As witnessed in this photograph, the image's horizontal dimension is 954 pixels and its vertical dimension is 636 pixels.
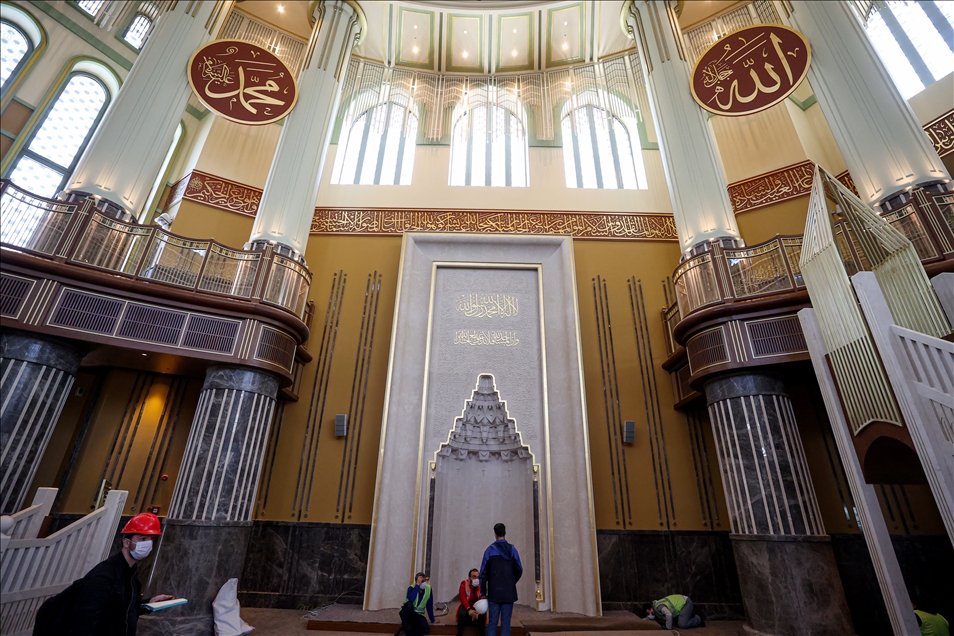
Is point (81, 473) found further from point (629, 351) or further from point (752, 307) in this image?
point (752, 307)

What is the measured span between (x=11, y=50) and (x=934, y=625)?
1258 cm

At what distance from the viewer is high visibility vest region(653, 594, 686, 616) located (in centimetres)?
514

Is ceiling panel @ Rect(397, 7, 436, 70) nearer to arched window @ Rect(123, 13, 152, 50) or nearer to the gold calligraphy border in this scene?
arched window @ Rect(123, 13, 152, 50)

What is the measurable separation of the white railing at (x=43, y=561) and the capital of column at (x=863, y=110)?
798cm

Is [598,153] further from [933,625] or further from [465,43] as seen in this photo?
[933,625]

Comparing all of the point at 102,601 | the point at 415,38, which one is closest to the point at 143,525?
the point at 102,601

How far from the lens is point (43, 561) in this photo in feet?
10.1

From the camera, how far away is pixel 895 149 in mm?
5203

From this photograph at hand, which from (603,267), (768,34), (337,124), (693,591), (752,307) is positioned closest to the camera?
(752,307)

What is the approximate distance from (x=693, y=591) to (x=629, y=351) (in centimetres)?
317

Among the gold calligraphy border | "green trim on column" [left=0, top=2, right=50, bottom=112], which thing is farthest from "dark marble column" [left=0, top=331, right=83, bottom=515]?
the gold calligraphy border

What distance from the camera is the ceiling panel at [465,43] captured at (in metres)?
9.42

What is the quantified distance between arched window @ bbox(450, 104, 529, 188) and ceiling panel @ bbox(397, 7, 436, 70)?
1.60 meters

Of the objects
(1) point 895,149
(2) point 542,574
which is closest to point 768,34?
(1) point 895,149
